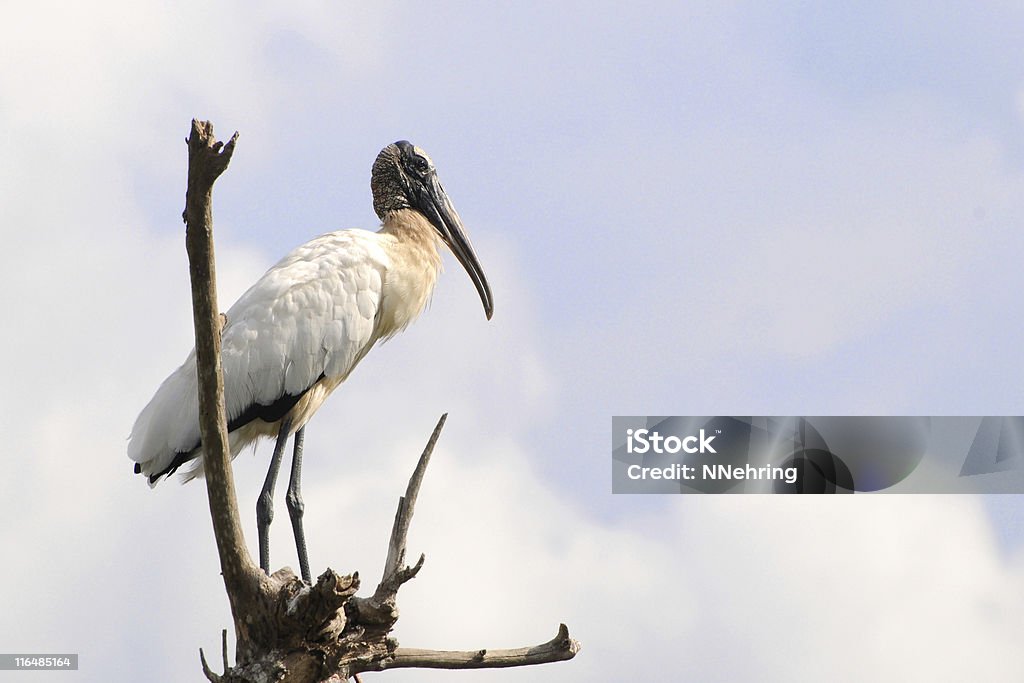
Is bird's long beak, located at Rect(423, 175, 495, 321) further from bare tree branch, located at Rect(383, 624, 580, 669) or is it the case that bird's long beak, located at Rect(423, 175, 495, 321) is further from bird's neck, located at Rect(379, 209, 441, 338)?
bare tree branch, located at Rect(383, 624, 580, 669)

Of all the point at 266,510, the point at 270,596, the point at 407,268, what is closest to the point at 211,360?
the point at 270,596

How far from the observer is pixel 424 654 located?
694 cm

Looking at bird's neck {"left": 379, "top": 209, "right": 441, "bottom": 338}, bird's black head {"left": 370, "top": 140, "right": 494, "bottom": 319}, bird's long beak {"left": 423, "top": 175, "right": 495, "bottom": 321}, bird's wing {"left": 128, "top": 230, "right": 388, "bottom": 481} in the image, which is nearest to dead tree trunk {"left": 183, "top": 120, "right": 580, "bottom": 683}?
bird's wing {"left": 128, "top": 230, "right": 388, "bottom": 481}

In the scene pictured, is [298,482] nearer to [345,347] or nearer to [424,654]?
[345,347]

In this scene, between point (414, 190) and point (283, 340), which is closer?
point (283, 340)

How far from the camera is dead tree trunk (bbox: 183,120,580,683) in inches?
202

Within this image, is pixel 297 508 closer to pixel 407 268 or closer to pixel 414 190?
pixel 407 268

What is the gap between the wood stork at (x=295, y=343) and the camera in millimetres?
7805

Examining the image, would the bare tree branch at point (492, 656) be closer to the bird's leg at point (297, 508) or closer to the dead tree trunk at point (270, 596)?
the dead tree trunk at point (270, 596)

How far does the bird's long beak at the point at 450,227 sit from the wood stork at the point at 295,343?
17cm

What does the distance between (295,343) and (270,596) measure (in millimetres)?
2656

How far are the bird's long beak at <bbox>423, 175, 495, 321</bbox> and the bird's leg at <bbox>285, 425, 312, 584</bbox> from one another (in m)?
1.79

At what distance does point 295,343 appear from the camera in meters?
8.20

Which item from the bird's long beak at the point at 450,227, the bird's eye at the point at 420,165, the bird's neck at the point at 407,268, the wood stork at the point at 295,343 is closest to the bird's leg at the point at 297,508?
the wood stork at the point at 295,343
